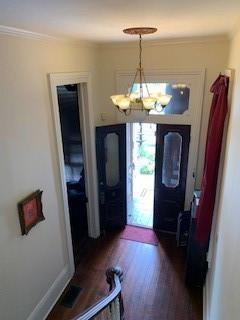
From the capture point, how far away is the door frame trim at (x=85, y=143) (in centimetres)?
269

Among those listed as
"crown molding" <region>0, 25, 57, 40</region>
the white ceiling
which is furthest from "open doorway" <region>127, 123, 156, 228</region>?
the white ceiling

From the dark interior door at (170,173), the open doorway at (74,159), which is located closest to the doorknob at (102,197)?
the open doorway at (74,159)

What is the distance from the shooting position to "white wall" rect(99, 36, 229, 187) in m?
3.10

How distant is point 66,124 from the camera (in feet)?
12.7

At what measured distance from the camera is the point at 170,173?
12.8 feet

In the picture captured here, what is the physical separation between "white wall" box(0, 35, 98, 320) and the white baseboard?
25 mm

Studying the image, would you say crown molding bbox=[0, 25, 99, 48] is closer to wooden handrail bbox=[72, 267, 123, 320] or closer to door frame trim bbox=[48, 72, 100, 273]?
door frame trim bbox=[48, 72, 100, 273]

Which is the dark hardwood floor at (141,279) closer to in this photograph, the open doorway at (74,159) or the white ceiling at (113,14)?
the open doorway at (74,159)

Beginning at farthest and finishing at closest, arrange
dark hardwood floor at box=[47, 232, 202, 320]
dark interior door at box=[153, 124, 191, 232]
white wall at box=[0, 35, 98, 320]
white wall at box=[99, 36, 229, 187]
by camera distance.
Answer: dark interior door at box=[153, 124, 191, 232] < white wall at box=[99, 36, 229, 187] < dark hardwood floor at box=[47, 232, 202, 320] < white wall at box=[0, 35, 98, 320]

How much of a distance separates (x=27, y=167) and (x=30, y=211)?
0.43 metres

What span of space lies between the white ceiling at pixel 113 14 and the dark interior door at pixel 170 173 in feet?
5.57

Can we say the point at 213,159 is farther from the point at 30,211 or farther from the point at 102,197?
the point at 102,197

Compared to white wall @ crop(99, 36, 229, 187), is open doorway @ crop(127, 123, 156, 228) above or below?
below

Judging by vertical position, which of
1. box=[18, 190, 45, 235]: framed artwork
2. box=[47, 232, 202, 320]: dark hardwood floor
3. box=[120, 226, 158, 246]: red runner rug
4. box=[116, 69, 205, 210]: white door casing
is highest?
box=[116, 69, 205, 210]: white door casing
